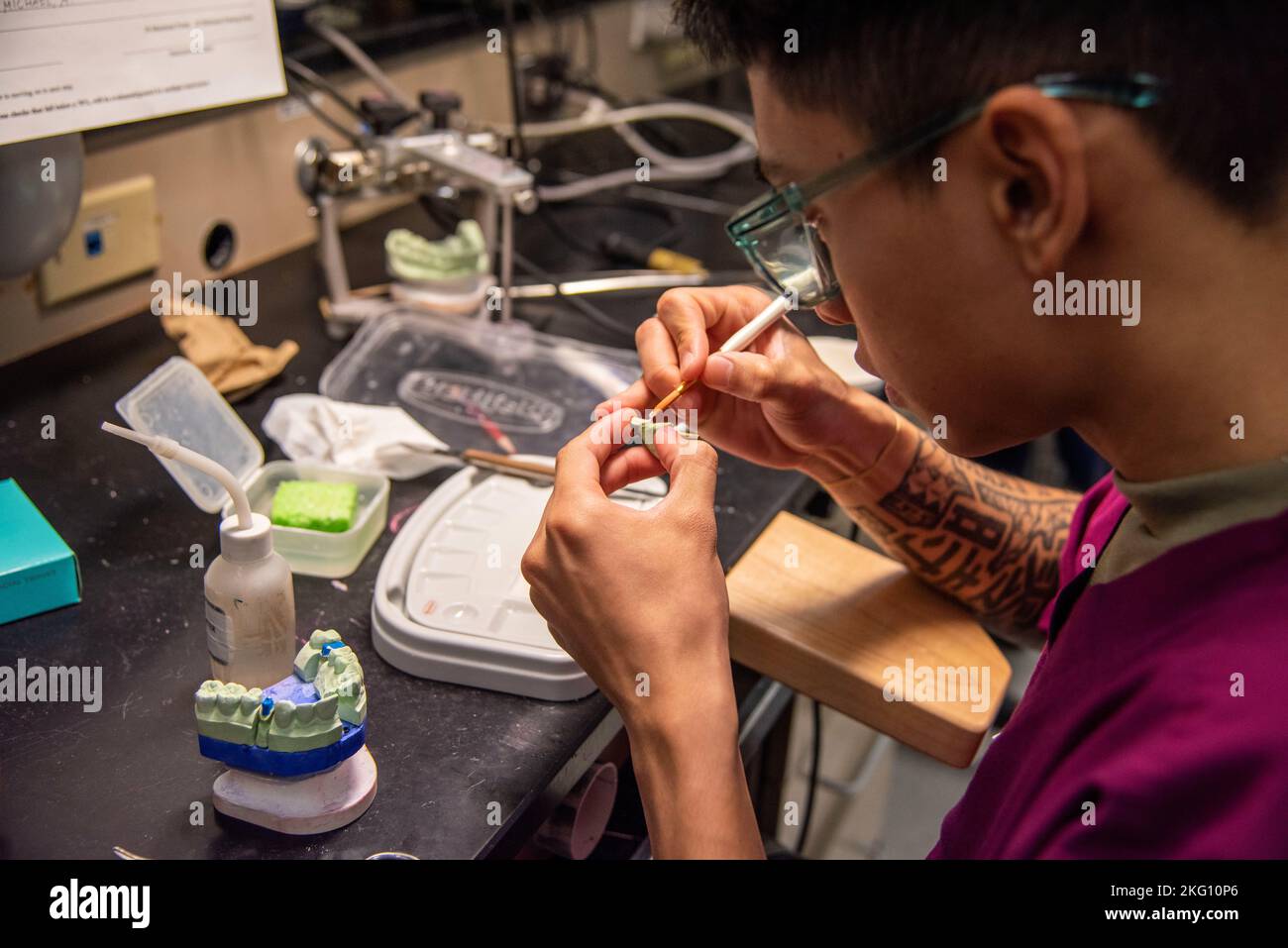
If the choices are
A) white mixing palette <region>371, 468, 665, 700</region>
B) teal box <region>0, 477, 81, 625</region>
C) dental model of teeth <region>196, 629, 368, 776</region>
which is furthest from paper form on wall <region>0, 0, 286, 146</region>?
dental model of teeth <region>196, 629, 368, 776</region>

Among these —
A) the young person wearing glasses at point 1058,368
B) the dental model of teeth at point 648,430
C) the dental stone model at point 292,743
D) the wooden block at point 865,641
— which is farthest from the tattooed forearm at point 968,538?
the dental stone model at point 292,743

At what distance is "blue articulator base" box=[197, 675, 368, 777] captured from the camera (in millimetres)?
721

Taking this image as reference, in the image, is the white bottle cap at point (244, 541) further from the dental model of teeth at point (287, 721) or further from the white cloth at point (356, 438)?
the white cloth at point (356, 438)

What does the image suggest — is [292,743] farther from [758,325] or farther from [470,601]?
[758,325]

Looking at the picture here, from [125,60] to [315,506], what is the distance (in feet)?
1.64

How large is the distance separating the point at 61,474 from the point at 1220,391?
102 cm

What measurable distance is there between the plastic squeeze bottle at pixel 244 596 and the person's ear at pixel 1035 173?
54cm

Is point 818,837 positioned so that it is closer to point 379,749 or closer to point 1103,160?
point 379,749

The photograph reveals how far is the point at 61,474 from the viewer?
1.09 m

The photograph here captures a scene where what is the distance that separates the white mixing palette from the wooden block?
0.49 feet

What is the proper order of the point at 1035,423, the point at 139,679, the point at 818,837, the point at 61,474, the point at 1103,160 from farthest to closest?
1. the point at 818,837
2. the point at 61,474
3. the point at 139,679
4. the point at 1035,423
5. the point at 1103,160

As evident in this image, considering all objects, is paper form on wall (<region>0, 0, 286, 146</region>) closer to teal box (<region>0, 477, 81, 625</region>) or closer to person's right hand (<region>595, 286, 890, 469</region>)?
teal box (<region>0, 477, 81, 625</region>)

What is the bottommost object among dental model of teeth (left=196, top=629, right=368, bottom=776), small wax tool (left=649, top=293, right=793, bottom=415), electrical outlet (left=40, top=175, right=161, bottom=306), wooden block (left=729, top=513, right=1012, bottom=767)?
wooden block (left=729, top=513, right=1012, bottom=767)

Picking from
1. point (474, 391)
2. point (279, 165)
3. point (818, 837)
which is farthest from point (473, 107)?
point (818, 837)
